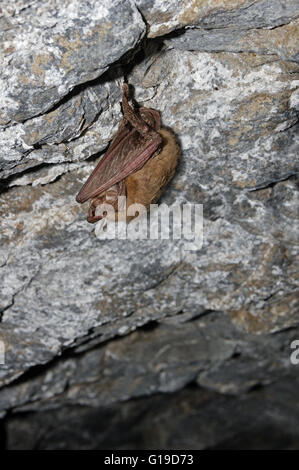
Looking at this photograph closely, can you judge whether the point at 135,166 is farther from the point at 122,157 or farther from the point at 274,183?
the point at 274,183

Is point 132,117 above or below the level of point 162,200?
above

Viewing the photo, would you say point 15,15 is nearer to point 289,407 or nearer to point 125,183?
point 125,183

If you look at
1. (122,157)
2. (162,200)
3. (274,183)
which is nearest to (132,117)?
(122,157)

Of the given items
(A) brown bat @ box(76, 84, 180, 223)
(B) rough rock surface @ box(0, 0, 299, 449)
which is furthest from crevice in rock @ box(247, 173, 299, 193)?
(A) brown bat @ box(76, 84, 180, 223)

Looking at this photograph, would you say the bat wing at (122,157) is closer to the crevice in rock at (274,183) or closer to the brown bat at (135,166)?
the brown bat at (135,166)

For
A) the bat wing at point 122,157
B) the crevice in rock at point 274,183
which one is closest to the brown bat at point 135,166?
the bat wing at point 122,157
